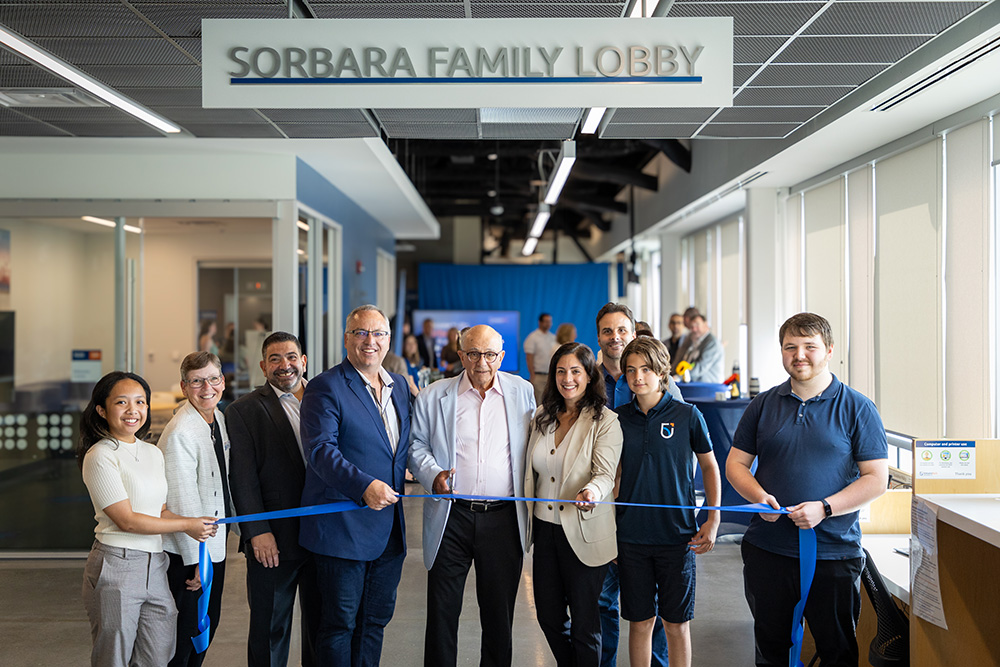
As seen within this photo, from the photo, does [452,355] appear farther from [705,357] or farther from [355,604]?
[355,604]

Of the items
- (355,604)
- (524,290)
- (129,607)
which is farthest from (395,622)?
(524,290)

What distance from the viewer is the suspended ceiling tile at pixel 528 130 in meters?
5.29

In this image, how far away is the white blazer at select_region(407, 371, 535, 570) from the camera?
3188 mm

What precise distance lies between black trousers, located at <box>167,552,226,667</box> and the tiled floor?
0.72 meters

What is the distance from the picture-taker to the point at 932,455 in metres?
3.02

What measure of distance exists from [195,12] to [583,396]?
2.52 metres

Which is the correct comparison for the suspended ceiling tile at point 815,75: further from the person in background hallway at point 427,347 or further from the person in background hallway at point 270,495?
the person in background hallway at point 427,347

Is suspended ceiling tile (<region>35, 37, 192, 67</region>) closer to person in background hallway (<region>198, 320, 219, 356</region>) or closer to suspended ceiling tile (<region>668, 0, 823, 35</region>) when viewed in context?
suspended ceiling tile (<region>668, 0, 823, 35</region>)

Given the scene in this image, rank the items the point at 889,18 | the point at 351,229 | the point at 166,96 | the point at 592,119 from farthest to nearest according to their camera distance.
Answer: the point at 351,229 < the point at 592,119 < the point at 166,96 < the point at 889,18

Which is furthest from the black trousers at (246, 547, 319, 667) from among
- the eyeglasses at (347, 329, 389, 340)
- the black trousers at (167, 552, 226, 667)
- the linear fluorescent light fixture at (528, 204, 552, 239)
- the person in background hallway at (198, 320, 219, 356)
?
the linear fluorescent light fixture at (528, 204, 552, 239)

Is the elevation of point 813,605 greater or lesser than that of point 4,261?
lesser

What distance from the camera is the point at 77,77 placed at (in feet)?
14.6

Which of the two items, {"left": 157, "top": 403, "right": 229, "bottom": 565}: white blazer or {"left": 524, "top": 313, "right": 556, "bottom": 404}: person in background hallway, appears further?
{"left": 524, "top": 313, "right": 556, "bottom": 404}: person in background hallway

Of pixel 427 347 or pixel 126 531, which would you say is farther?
pixel 427 347
